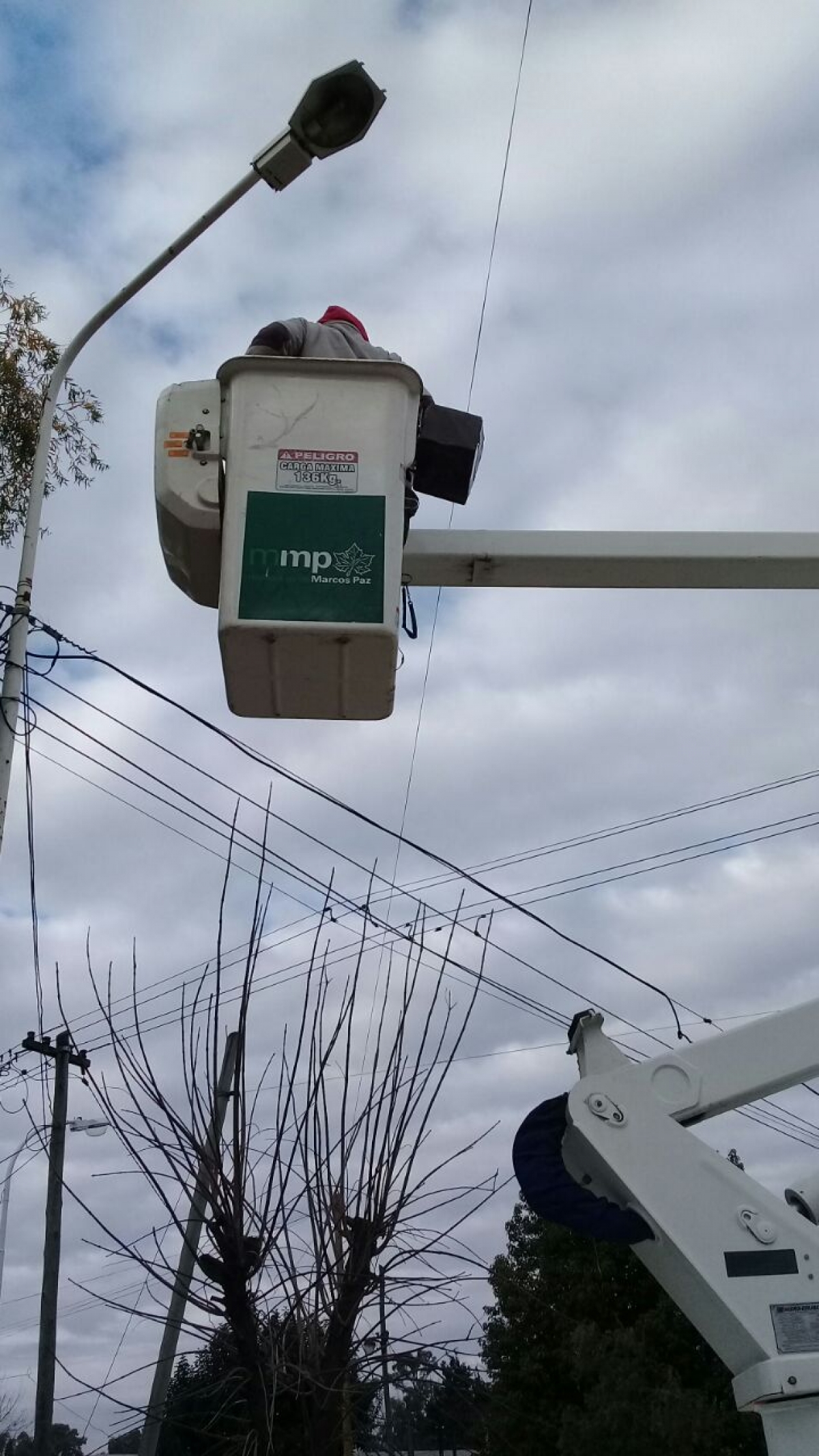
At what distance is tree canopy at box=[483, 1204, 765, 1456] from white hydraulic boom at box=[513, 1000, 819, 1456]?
1658 cm

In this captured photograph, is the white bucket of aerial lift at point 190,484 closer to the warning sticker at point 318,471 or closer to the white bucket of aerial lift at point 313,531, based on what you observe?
the white bucket of aerial lift at point 313,531

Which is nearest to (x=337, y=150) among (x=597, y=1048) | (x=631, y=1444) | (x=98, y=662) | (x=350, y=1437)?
(x=597, y=1048)

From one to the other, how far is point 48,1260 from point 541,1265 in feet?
39.1

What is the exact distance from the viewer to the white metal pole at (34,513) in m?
6.66

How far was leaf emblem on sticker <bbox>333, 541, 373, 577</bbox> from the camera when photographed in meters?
2.99

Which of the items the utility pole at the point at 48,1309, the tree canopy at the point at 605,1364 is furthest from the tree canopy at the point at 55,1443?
the tree canopy at the point at 605,1364

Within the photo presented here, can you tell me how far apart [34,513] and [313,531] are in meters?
4.64

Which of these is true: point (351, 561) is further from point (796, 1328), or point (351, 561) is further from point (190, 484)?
point (796, 1328)

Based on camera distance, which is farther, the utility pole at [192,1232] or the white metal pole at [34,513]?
the white metal pole at [34,513]

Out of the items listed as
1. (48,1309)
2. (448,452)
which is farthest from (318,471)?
(48,1309)

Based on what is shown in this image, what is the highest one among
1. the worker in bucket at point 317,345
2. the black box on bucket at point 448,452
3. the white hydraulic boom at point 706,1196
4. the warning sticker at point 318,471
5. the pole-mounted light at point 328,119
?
the pole-mounted light at point 328,119

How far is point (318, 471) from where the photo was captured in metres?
3.10

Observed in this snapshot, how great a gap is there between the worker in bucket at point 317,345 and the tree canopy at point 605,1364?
17.6 m

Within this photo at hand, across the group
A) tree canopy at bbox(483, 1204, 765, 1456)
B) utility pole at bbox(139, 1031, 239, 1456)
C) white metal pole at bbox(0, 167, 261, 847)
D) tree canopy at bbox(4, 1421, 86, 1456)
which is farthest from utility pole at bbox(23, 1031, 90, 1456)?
utility pole at bbox(139, 1031, 239, 1456)
